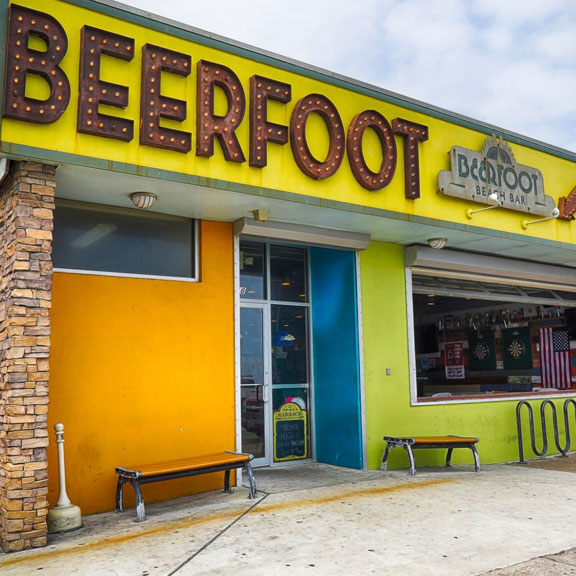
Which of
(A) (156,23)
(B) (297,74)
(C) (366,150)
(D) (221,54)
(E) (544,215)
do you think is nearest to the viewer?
(A) (156,23)

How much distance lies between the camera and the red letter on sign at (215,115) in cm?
617

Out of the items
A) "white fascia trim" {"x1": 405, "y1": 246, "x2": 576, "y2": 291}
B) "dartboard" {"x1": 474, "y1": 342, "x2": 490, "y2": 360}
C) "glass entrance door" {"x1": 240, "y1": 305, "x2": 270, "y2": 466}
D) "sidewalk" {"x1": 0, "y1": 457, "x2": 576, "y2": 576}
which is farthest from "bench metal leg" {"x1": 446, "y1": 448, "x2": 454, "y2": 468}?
"dartboard" {"x1": 474, "y1": 342, "x2": 490, "y2": 360}

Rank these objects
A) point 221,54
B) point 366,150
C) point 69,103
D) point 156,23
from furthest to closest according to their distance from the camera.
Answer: point 366,150
point 221,54
point 156,23
point 69,103

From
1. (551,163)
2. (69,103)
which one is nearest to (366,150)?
(69,103)

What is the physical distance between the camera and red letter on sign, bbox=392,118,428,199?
7.75m

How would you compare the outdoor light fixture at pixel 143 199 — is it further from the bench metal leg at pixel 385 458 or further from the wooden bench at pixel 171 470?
the bench metal leg at pixel 385 458

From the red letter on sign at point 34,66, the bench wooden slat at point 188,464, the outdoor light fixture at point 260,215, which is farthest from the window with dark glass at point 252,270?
the red letter on sign at point 34,66

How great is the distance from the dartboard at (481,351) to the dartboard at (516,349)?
2.09ft

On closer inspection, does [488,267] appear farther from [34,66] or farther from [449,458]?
[34,66]

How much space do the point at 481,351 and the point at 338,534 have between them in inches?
433

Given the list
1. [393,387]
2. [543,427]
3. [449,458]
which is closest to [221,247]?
[393,387]

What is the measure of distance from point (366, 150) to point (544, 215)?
3.70 meters

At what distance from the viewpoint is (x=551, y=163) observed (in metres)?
9.98

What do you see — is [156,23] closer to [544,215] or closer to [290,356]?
[290,356]
